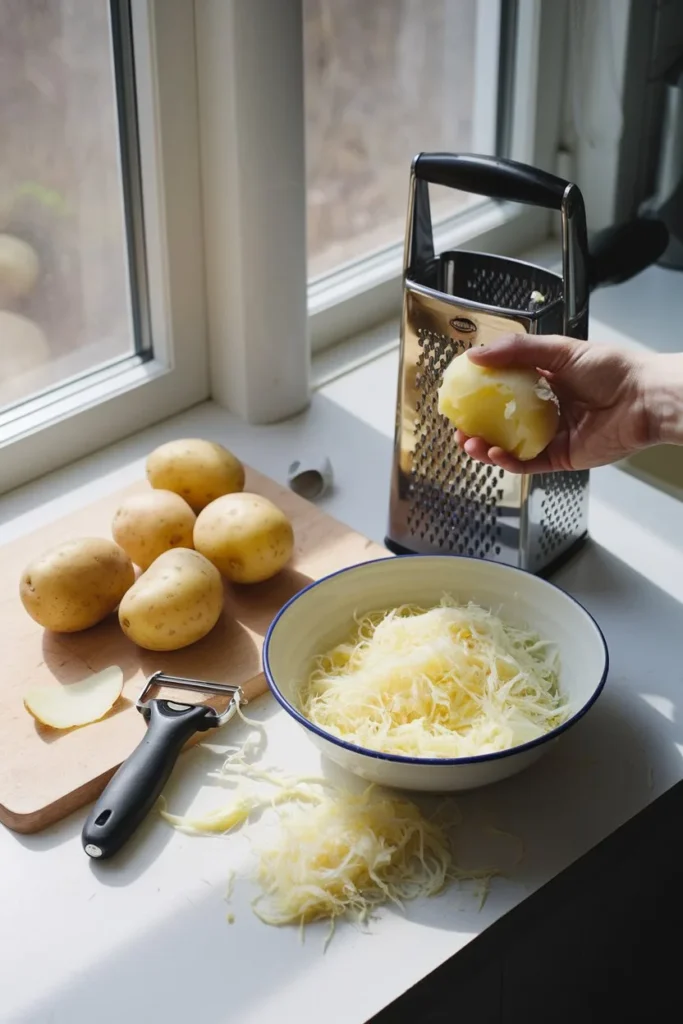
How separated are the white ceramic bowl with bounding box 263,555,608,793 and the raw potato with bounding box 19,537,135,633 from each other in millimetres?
175

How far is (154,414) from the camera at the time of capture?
1.45 metres

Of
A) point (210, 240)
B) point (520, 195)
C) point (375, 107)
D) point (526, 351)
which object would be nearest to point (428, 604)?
point (526, 351)

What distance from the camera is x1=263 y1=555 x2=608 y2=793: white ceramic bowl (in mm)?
899

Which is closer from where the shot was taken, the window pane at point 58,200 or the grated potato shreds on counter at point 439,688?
the grated potato shreds on counter at point 439,688

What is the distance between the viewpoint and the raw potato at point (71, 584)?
1079mm

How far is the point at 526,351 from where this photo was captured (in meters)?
1.01

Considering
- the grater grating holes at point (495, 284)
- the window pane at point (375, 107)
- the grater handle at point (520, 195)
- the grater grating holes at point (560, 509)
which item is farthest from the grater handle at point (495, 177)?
the window pane at point (375, 107)

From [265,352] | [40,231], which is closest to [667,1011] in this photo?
[265,352]

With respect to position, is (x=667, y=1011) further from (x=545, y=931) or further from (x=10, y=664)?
(x=10, y=664)

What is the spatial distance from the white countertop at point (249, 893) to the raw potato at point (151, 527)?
0.18 metres

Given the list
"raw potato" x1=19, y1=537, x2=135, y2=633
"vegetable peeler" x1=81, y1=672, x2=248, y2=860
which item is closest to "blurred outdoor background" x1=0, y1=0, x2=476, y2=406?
"raw potato" x1=19, y1=537, x2=135, y2=633

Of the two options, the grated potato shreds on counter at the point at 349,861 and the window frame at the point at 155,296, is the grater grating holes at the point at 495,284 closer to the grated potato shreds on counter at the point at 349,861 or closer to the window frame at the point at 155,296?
the window frame at the point at 155,296

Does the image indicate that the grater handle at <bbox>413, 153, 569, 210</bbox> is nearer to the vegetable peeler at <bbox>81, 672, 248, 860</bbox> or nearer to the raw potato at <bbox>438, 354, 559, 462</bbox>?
the raw potato at <bbox>438, 354, 559, 462</bbox>

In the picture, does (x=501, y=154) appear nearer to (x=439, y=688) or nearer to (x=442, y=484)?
(x=442, y=484)
